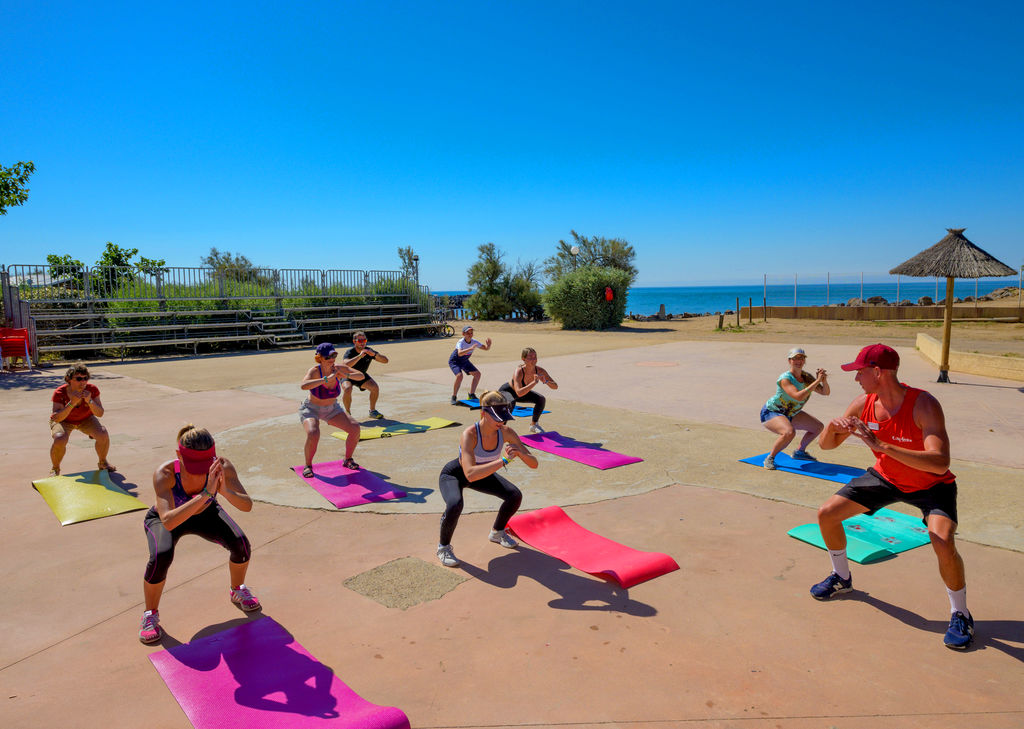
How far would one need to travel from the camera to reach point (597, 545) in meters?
5.03

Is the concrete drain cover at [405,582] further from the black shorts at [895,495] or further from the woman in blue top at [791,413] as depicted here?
the woman in blue top at [791,413]

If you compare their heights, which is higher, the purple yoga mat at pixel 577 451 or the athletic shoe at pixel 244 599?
the purple yoga mat at pixel 577 451

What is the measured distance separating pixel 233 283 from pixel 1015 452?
24733mm

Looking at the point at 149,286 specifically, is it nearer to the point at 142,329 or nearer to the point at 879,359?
the point at 142,329

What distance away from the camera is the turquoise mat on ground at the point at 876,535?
190 inches

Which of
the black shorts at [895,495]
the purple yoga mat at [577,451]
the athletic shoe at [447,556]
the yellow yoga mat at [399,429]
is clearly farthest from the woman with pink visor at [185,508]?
the yellow yoga mat at [399,429]

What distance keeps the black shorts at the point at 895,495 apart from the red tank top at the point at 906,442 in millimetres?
35

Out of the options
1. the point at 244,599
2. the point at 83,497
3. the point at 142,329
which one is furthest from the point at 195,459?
the point at 142,329

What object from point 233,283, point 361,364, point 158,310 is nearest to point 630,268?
point 233,283

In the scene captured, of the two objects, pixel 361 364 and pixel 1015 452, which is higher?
pixel 361 364

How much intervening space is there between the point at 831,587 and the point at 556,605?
1.82 m

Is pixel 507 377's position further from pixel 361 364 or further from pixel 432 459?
pixel 432 459

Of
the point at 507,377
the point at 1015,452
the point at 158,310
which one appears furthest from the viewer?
the point at 158,310

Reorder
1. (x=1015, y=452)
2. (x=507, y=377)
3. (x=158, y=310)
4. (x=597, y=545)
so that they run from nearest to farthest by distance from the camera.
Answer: (x=597, y=545)
(x=1015, y=452)
(x=507, y=377)
(x=158, y=310)
